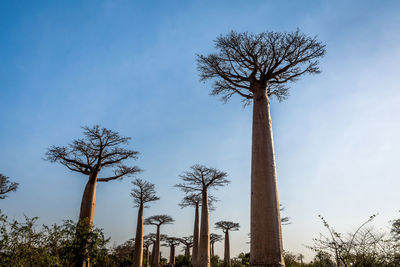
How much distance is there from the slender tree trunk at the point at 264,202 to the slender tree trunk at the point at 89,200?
22.7 feet

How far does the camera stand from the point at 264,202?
4203 mm

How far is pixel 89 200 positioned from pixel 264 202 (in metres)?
7.39

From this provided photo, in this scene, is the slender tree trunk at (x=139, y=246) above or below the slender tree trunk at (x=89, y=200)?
below

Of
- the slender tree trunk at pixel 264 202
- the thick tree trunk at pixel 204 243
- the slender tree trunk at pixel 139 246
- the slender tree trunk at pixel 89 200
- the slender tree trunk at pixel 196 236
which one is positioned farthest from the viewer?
the slender tree trunk at pixel 196 236

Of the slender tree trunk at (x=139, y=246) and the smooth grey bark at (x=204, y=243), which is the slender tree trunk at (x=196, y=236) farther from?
the slender tree trunk at (x=139, y=246)

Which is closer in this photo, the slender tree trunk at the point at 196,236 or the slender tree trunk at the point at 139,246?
the slender tree trunk at the point at 139,246

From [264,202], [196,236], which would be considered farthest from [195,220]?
[264,202]

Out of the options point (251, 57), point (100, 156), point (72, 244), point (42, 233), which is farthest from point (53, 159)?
point (251, 57)

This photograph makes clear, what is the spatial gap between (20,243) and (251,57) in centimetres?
590

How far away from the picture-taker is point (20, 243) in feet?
15.8

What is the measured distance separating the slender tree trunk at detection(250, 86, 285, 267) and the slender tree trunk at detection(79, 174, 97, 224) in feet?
22.7

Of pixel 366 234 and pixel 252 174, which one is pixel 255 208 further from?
pixel 366 234

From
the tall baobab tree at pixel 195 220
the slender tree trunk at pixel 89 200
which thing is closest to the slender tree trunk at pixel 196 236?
the tall baobab tree at pixel 195 220

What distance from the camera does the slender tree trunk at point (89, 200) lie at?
9.21 m
